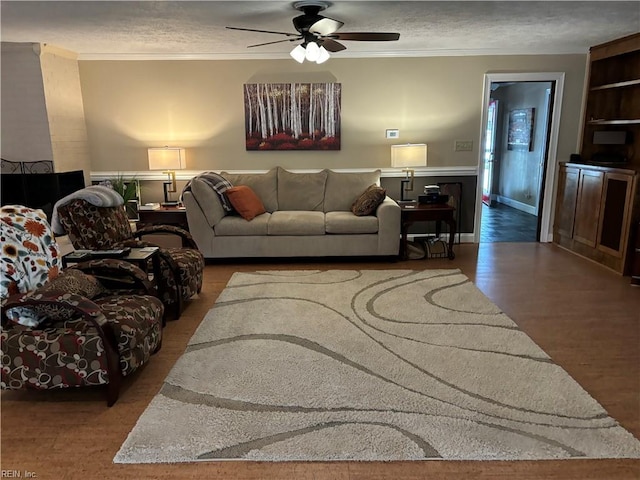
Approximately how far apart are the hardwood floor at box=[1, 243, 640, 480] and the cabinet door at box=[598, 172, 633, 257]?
1.16 ft

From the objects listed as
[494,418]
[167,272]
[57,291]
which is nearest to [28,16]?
[167,272]

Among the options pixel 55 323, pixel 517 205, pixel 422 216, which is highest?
pixel 422 216

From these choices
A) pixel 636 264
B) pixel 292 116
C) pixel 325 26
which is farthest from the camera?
pixel 292 116

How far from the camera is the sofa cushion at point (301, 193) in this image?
5.43 meters

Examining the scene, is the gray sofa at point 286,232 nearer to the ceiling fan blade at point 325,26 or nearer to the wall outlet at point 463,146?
the wall outlet at point 463,146

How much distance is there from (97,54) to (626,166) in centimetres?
602

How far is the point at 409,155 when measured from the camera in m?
5.29

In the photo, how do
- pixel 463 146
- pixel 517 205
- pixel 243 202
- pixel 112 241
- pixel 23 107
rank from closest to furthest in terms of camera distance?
pixel 112 241
pixel 23 107
pixel 243 202
pixel 463 146
pixel 517 205

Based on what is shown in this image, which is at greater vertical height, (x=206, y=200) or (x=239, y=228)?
(x=206, y=200)

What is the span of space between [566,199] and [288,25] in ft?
12.5

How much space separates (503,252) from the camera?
5.44 metres

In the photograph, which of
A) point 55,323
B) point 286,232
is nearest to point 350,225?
point 286,232

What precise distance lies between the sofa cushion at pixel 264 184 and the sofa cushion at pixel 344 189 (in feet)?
2.05

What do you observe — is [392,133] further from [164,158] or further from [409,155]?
[164,158]
